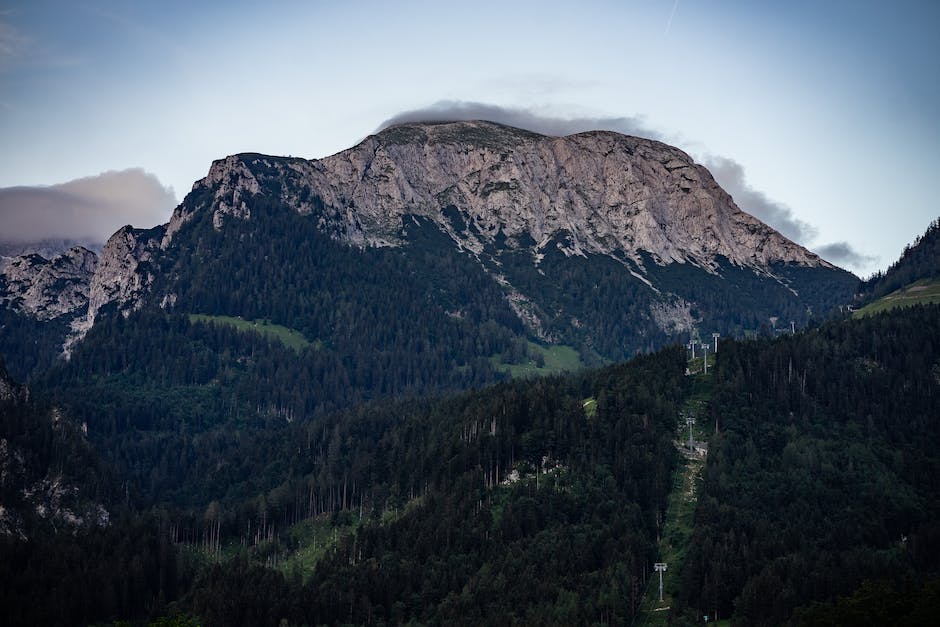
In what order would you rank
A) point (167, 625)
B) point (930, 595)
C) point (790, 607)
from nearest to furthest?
1. point (167, 625)
2. point (930, 595)
3. point (790, 607)

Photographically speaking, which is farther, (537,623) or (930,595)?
(537,623)

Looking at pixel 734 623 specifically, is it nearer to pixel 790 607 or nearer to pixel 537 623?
pixel 790 607

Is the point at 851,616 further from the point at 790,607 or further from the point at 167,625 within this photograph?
the point at 167,625

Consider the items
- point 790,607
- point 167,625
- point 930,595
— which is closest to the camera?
point 167,625

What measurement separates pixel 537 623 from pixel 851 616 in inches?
2114

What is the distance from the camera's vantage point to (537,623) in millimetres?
198125

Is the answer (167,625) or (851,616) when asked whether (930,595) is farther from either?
(167,625)

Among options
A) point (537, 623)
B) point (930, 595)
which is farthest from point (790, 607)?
point (537, 623)

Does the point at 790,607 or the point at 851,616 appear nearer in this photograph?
the point at 851,616

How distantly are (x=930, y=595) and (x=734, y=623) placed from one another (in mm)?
34644

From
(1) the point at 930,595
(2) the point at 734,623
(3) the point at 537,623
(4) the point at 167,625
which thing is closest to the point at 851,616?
(1) the point at 930,595

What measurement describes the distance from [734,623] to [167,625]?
9789 centimetres

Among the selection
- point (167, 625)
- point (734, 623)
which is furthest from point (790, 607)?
point (167, 625)

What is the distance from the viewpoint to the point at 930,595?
178 m
